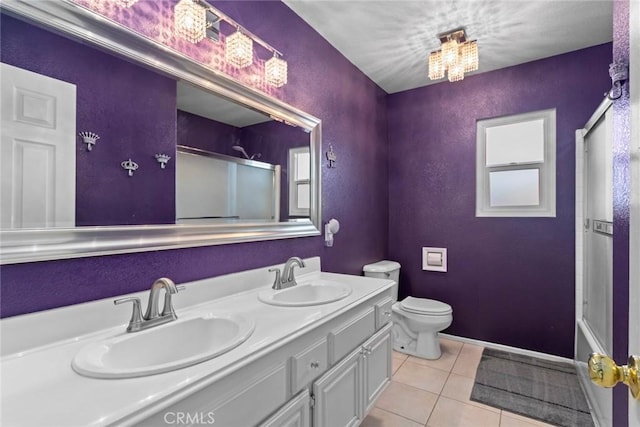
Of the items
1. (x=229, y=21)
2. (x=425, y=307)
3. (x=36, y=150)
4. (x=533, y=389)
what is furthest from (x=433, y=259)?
(x=36, y=150)

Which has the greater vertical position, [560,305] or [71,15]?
[71,15]

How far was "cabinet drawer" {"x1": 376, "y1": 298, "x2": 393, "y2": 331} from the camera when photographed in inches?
65.7

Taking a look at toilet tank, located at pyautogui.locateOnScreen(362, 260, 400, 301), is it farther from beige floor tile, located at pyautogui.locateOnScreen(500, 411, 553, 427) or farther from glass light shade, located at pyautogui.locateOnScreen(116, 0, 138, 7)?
glass light shade, located at pyautogui.locateOnScreen(116, 0, 138, 7)

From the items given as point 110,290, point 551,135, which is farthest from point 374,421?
point 551,135

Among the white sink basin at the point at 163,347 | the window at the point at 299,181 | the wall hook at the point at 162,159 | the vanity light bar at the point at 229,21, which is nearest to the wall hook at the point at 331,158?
the window at the point at 299,181

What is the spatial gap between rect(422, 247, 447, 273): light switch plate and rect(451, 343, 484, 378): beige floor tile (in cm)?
71

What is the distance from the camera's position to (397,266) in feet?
9.57

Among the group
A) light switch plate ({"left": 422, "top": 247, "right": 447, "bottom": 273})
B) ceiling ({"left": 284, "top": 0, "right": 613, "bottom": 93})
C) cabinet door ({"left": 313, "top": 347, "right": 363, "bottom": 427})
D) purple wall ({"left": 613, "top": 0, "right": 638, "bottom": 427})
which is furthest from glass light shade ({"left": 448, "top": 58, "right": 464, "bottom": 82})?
cabinet door ({"left": 313, "top": 347, "right": 363, "bottom": 427})

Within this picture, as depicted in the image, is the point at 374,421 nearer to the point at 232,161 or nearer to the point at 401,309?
the point at 401,309

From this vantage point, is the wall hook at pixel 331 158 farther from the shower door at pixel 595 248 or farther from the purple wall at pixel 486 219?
the shower door at pixel 595 248

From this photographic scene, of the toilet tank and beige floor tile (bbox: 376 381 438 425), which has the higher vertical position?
the toilet tank

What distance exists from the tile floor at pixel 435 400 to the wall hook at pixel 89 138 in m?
1.95

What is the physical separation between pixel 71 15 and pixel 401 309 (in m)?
2.65

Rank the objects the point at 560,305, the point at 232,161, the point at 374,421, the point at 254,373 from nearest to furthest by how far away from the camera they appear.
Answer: the point at 254,373, the point at 232,161, the point at 374,421, the point at 560,305
